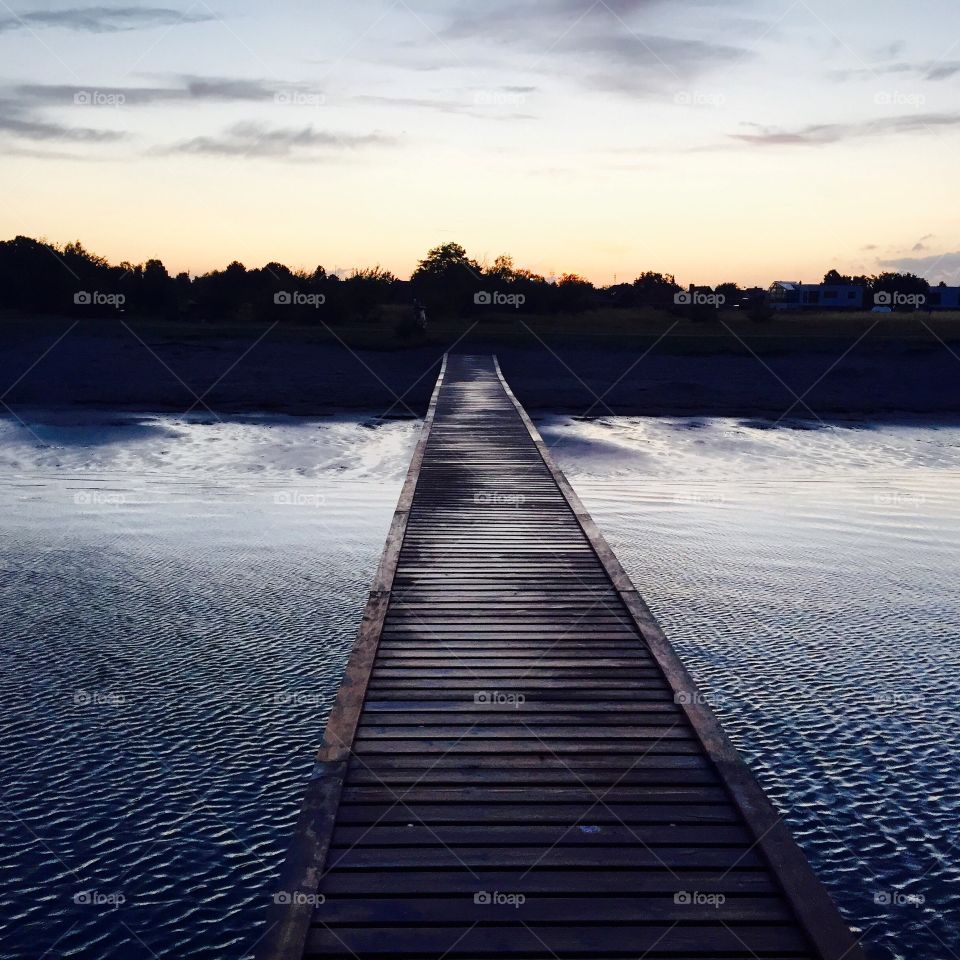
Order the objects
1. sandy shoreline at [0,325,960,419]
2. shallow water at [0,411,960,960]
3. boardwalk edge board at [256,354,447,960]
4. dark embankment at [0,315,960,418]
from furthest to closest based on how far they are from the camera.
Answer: dark embankment at [0,315,960,418] < sandy shoreline at [0,325,960,419] < shallow water at [0,411,960,960] < boardwalk edge board at [256,354,447,960]

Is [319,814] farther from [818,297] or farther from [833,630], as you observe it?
[818,297]

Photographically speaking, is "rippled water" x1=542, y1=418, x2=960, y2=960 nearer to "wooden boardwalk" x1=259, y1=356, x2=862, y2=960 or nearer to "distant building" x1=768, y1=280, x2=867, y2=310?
"wooden boardwalk" x1=259, y1=356, x2=862, y2=960

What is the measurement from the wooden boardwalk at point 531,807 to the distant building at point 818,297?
105 metres

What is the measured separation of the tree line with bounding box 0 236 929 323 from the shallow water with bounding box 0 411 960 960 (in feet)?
111

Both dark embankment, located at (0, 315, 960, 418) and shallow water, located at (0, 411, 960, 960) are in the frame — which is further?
dark embankment, located at (0, 315, 960, 418)

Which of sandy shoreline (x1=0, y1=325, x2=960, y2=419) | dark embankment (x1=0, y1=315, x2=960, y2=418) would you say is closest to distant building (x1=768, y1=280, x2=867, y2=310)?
dark embankment (x1=0, y1=315, x2=960, y2=418)

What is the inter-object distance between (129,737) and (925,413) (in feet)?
107

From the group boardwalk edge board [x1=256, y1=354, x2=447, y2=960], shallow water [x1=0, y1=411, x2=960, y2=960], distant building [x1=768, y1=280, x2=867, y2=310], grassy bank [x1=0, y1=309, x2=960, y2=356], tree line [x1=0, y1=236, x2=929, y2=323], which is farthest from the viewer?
distant building [x1=768, y1=280, x2=867, y2=310]

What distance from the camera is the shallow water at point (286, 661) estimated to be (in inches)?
271

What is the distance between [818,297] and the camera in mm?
112938

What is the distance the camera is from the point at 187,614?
12562 millimetres

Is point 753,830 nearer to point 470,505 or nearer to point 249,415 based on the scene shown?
point 470,505

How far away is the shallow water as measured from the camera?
689 cm

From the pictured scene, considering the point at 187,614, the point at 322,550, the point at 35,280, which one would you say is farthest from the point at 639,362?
the point at 35,280
